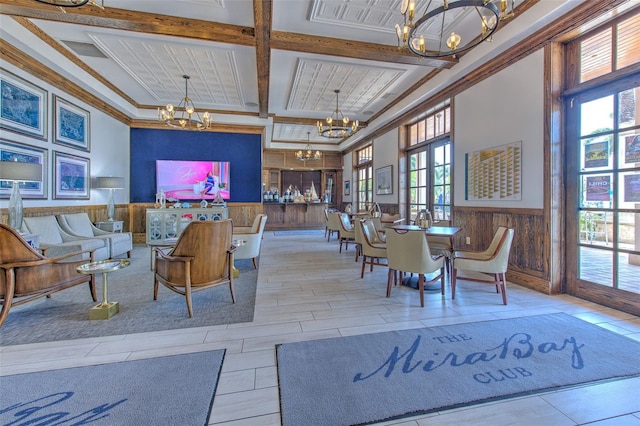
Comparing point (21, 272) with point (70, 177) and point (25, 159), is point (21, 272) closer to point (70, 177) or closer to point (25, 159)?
point (25, 159)

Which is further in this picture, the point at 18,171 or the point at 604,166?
the point at 18,171

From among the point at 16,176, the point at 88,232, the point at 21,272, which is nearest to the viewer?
the point at 21,272

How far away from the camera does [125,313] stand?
2.94 m

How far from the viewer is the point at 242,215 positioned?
325 inches

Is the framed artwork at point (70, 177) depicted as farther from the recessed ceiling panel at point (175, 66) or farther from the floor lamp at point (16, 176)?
the recessed ceiling panel at point (175, 66)

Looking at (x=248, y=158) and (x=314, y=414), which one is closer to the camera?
(x=314, y=414)

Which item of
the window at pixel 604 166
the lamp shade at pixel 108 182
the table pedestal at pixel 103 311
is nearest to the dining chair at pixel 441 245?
the window at pixel 604 166

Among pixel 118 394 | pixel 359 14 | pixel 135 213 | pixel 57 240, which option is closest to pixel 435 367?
pixel 118 394

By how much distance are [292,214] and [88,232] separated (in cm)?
612

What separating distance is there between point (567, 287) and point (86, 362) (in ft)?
16.3

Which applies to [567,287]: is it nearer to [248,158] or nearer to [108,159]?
[248,158]

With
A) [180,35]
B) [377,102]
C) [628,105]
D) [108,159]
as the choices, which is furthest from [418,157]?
[108,159]

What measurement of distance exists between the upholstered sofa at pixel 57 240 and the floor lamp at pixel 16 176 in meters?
0.34

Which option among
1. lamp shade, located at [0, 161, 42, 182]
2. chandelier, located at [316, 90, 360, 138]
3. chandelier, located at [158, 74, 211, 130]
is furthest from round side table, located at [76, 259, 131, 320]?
chandelier, located at [316, 90, 360, 138]
